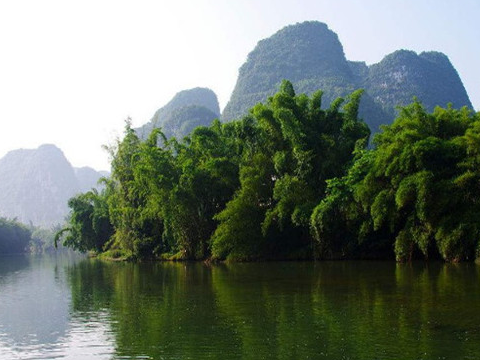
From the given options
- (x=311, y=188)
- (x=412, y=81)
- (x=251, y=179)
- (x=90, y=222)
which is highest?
(x=412, y=81)

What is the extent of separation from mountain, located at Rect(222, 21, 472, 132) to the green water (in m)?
101

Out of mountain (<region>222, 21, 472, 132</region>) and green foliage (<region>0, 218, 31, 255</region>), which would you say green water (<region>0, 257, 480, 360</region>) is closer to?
green foliage (<region>0, 218, 31, 255</region>)

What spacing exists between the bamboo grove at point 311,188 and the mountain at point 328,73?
3263 inches

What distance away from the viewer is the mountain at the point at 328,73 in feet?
413

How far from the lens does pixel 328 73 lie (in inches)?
5157

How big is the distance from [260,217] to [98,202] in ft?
92.0

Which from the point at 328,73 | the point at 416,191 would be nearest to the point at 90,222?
the point at 416,191

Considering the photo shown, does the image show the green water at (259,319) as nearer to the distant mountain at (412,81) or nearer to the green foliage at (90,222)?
the green foliage at (90,222)

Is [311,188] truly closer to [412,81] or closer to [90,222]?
[90,222]

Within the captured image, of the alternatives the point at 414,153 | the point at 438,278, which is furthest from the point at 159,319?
the point at 414,153

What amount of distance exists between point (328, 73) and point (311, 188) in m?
103

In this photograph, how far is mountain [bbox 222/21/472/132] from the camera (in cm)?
12600

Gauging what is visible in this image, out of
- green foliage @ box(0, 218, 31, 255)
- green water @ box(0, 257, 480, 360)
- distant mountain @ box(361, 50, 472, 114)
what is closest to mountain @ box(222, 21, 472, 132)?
distant mountain @ box(361, 50, 472, 114)

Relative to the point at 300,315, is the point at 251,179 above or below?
above
